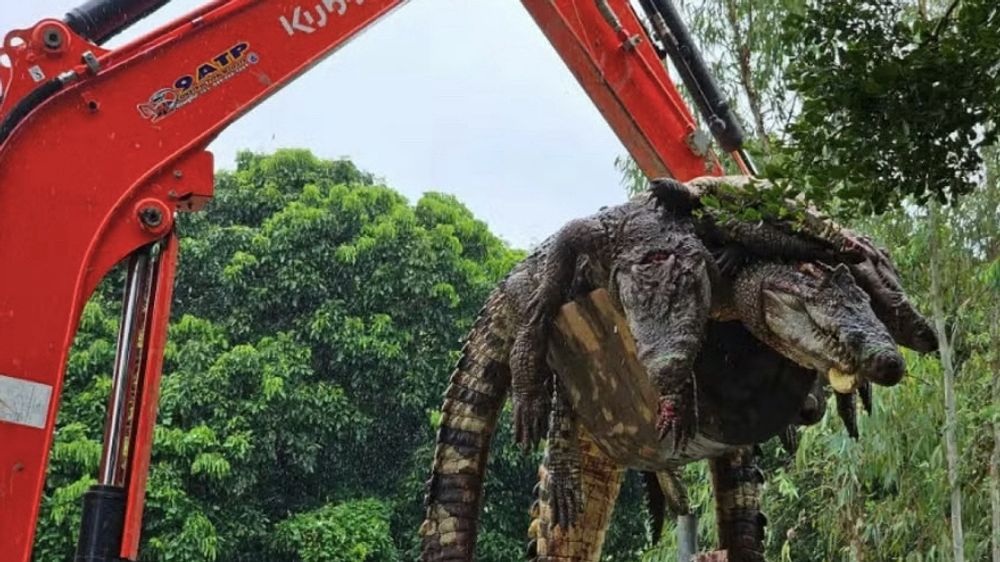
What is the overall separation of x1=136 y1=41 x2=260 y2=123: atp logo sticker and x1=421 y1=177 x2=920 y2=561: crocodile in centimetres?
101

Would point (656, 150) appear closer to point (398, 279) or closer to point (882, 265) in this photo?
point (882, 265)

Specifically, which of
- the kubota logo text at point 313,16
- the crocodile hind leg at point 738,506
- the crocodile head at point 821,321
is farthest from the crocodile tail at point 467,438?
the kubota logo text at point 313,16

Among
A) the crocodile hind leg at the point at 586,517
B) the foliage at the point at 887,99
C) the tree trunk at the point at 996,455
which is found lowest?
the crocodile hind leg at the point at 586,517

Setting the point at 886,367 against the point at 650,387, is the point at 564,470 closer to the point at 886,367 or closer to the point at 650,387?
the point at 650,387

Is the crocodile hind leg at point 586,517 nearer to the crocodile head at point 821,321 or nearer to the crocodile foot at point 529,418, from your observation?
the crocodile foot at point 529,418

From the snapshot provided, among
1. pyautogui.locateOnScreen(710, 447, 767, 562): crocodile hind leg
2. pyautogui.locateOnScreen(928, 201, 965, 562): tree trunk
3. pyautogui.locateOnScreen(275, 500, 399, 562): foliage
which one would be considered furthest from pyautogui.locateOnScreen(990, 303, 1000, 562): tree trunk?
pyautogui.locateOnScreen(275, 500, 399, 562): foliage

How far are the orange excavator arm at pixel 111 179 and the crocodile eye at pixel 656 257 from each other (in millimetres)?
1296

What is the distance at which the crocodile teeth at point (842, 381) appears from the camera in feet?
8.27

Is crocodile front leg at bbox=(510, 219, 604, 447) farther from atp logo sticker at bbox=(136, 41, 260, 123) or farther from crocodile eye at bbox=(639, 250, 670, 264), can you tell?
atp logo sticker at bbox=(136, 41, 260, 123)

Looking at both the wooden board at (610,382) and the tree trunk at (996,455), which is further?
the tree trunk at (996,455)

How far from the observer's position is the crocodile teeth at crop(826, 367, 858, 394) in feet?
8.27

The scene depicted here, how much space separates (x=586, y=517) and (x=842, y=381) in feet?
3.73

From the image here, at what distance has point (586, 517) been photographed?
137 inches

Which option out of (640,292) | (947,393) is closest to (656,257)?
(640,292)
